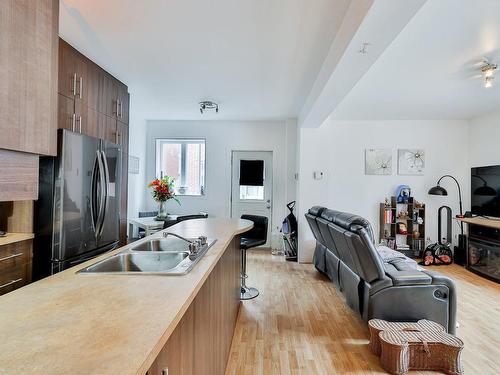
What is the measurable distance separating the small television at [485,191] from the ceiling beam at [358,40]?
316 cm

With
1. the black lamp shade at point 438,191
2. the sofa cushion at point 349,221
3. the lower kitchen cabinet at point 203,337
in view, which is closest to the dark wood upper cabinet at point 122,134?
the lower kitchen cabinet at point 203,337

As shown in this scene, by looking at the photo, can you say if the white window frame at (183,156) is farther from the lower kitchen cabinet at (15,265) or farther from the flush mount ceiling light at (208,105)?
the lower kitchen cabinet at (15,265)

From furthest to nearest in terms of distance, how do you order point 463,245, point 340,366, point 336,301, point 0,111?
point 463,245
point 336,301
point 340,366
point 0,111

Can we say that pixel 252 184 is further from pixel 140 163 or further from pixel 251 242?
pixel 251 242

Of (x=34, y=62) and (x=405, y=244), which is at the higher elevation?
(x=34, y=62)

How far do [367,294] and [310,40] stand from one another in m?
2.29

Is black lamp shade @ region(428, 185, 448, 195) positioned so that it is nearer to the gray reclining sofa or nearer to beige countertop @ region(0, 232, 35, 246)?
the gray reclining sofa

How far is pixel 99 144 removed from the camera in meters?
2.95

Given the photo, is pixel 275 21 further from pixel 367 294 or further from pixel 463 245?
pixel 463 245

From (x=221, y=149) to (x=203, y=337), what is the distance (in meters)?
4.87

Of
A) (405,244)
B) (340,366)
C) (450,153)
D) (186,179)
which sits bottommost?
(340,366)

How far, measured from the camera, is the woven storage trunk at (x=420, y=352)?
6.56 ft

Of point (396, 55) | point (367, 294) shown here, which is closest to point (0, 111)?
point (367, 294)

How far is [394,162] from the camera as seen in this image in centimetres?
550
